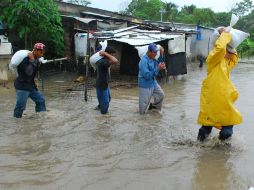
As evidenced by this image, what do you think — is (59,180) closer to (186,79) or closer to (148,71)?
(148,71)

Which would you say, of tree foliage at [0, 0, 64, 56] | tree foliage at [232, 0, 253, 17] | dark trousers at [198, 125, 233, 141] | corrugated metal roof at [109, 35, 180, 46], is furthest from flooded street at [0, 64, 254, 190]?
tree foliage at [232, 0, 253, 17]

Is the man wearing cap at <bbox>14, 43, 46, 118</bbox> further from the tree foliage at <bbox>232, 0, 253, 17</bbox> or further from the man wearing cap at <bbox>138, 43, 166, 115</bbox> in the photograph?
the tree foliage at <bbox>232, 0, 253, 17</bbox>

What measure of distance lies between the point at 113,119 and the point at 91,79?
6.43m

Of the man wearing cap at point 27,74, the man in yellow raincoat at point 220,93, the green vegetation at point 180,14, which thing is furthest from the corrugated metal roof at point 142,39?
the green vegetation at point 180,14

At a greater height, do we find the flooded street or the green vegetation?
the green vegetation

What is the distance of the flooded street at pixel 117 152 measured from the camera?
195 inches

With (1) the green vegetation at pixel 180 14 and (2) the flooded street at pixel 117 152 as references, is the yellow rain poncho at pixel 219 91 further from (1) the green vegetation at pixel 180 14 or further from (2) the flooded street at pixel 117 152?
(1) the green vegetation at pixel 180 14

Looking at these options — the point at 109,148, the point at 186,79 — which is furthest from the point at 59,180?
the point at 186,79

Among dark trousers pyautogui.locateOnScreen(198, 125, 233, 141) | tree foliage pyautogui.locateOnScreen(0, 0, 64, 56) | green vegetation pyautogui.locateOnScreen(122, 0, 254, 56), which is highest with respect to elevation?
green vegetation pyautogui.locateOnScreen(122, 0, 254, 56)

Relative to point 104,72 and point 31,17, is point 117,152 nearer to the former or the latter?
point 104,72

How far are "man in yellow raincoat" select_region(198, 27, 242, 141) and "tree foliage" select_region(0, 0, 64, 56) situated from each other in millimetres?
9037

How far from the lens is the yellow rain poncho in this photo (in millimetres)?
5820

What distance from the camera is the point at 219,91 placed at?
19.1 feet

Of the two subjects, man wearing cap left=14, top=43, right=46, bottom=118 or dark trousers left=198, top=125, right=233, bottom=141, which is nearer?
dark trousers left=198, top=125, right=233, bottom=141
